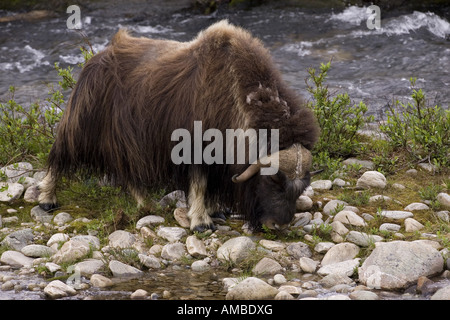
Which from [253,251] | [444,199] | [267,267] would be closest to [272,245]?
[253,251]

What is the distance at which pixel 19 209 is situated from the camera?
15.3 feet

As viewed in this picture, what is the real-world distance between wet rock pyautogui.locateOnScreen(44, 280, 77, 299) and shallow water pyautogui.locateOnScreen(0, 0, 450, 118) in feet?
12.8

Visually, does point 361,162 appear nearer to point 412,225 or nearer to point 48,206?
point 412,225

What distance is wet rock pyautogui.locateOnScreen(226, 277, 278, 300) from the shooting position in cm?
330

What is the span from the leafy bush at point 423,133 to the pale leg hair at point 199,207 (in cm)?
162

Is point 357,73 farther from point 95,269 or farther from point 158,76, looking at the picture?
point 95,269

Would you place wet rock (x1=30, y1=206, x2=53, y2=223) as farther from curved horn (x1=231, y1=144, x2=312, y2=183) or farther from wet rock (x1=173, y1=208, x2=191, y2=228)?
curved horn (x1=231, y1=144, x2=312, y2=183)

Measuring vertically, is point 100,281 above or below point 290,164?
below

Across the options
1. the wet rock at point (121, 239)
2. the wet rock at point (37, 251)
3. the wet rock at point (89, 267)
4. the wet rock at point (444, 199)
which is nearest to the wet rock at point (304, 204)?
the wet rock at point (444, 199)

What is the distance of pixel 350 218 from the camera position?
421 cm

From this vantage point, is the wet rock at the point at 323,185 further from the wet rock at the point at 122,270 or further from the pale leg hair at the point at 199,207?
the wet rock at the point at 122,270

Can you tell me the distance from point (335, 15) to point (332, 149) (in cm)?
507

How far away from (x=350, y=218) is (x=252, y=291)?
1.13 meters

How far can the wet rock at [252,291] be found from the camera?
3299 millimetres
